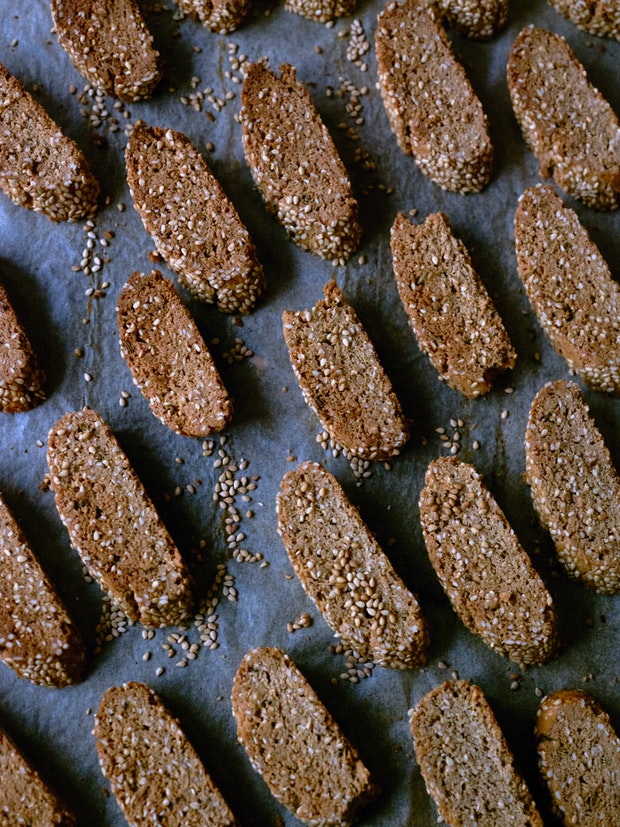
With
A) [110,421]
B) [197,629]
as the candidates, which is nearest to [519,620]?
[197,629]

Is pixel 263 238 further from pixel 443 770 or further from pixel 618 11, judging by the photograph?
pixel 443 770

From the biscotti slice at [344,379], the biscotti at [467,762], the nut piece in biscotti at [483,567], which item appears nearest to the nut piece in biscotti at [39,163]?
the biscotti slice at [344,379]

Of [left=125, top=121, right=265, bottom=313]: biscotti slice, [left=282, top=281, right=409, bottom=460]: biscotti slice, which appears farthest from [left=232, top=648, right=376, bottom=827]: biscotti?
[left=125, top=121, right=265, bottom=313]: biscotti slice

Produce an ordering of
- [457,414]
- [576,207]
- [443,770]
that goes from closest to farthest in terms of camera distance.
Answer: [443,770] < [457,414] < [576,207]

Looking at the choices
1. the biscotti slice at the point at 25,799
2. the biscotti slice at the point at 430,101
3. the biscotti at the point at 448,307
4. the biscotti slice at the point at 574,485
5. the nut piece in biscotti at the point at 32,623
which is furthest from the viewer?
the biscotti slice at the point at 430,101

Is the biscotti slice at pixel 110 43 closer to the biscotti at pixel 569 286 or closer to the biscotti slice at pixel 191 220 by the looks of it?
the biscotti slice at pixel 191 220

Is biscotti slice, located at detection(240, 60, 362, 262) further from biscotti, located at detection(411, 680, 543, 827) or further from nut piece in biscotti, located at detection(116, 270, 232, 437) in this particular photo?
biscotti, located at detection(411, 680, 543, 827)
